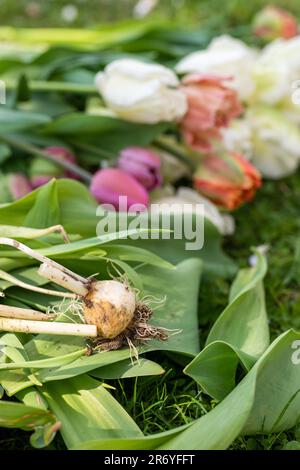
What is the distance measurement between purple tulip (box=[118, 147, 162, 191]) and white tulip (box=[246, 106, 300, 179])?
35 centimetres

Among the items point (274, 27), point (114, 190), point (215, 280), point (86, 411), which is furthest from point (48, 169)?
point (274, 27)

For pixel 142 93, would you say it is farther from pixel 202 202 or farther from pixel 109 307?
pixel 109 307

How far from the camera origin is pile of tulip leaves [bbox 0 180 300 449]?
3.19 feet

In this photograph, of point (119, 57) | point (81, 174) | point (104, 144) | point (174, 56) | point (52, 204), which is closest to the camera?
point (52, 204)

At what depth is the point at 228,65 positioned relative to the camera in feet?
5.87

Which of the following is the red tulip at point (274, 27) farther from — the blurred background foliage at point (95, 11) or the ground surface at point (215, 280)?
the blurred background foliage at point (95, 11)

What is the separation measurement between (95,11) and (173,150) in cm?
148

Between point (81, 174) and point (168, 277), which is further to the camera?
point (81, 174)

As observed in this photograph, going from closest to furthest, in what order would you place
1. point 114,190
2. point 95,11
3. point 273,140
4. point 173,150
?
point 114,190, point 173,150, point 273,140, point 95,11

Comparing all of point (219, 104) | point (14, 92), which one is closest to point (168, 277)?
point (219, 104)

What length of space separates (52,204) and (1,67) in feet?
2.31

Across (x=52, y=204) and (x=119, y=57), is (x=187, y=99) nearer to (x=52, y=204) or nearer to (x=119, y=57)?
(x=119, y=57)

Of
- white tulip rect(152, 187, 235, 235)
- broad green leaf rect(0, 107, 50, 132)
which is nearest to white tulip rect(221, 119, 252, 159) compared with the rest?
white tulip rect(152, 187, 235, 235)

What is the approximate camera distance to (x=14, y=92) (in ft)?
5.74
